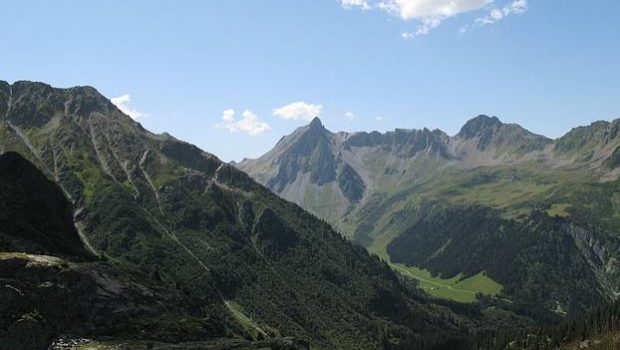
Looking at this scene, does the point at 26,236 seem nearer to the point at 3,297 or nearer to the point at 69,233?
the point at 69,233

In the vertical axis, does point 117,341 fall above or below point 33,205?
below

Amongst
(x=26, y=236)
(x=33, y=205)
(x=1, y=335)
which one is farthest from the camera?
(x=33, y=205)

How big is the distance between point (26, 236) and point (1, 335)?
62.2m

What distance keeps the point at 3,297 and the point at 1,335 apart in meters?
5.96

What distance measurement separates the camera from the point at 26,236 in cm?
13862

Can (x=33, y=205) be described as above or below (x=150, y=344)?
above

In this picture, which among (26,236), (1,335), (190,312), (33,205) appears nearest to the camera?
(1,335)

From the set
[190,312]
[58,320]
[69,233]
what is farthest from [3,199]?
[58,320]

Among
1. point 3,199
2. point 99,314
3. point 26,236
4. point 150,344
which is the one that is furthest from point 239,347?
point 3,199

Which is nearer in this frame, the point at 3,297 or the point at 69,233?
the point at 3,297

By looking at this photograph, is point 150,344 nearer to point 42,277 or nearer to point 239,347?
point 239,347

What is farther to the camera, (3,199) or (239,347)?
(3,199)

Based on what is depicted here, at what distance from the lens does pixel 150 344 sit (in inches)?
3605

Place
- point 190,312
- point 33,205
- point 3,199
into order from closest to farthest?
point 190,312 → point 3,199 → point 33,205
